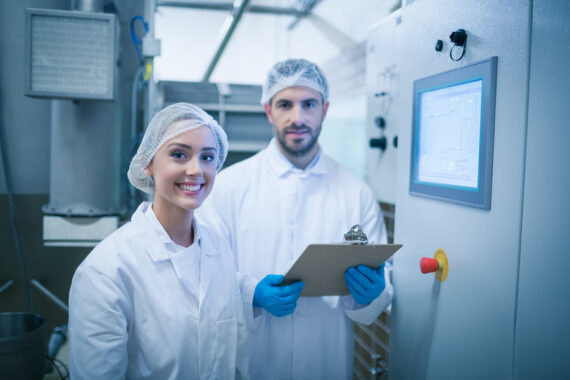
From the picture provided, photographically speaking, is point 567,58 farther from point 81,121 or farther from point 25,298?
point 25,298

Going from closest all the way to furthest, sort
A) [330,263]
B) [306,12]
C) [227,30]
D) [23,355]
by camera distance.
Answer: [330,263], [23,355], [227,30], [306,12]

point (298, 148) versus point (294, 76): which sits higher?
point (294, 76)

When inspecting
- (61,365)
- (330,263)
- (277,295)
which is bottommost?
(61,365)

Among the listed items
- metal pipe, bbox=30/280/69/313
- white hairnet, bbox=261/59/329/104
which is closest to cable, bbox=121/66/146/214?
metal pipe, bbox=30/280/69/313

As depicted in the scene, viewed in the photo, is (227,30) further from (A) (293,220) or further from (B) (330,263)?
(B) (330,263)

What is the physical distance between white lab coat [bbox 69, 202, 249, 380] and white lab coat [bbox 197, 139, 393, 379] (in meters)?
0.24

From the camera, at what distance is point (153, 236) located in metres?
1.00

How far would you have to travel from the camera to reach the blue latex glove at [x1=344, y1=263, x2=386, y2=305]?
3.87ft

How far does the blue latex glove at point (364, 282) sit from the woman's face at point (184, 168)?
51 cm

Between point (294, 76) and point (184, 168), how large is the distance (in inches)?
25.0

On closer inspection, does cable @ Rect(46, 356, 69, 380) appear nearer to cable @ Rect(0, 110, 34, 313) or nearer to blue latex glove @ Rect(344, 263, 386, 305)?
cable @ Rect(0, 110, 34, 313)

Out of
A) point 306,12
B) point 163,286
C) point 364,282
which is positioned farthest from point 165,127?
point 306,12

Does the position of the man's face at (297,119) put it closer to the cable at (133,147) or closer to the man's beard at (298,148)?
the man's beard at (298,148)

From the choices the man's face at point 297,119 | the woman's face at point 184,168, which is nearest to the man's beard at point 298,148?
the man's face at point 297,119
